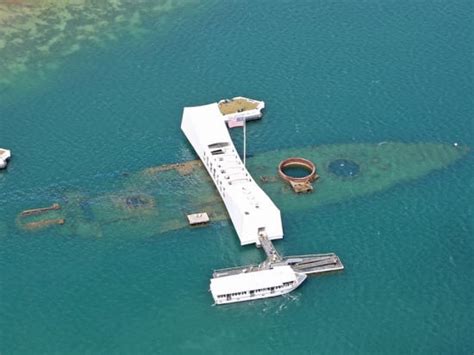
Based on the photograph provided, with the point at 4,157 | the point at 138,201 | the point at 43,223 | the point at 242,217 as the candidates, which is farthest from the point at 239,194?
the point at 4,157

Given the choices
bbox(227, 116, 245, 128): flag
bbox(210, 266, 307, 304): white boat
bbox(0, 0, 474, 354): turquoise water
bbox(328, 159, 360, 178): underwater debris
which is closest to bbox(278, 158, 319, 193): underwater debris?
bbox(328, 159, 360, 178): underwater debris

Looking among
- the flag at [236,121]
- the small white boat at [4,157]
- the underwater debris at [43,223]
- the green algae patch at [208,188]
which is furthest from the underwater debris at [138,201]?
the flag at [236,121]

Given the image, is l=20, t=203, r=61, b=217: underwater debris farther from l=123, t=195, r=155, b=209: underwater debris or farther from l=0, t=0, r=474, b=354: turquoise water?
l=123, t=195, r=155, b=209: underwater debris

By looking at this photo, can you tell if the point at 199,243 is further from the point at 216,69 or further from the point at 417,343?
the point at 216,69

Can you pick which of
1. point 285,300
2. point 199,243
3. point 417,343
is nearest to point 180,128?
point 199,243

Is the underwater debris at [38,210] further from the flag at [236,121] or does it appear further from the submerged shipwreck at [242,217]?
the flag at [236,121]

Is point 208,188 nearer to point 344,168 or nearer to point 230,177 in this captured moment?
point 230,177
